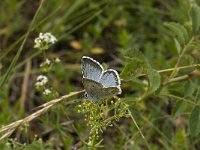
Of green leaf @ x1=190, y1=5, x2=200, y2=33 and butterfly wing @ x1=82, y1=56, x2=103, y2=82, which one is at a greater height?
green leaf @ x1=190, y1=5, x2=200, y2=33

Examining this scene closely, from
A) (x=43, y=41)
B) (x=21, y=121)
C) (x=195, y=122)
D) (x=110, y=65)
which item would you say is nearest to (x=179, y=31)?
(x=195, y=122)

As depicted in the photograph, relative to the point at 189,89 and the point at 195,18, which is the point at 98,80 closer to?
the point at 189,89

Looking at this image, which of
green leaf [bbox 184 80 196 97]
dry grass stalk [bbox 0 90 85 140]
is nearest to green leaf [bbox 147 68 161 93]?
green leaf [bbox 184 80 196 97]

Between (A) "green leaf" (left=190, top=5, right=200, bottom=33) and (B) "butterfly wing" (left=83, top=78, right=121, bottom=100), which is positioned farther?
(A) "green leaf" (left=190, top=5, right=200, bottom=33)

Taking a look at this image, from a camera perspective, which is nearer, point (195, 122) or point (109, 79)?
point (109, 79)

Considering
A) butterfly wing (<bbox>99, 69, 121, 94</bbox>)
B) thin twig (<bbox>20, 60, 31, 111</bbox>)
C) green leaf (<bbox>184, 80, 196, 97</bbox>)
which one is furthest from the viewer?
thin twig (<bbox>20, 60, 31, 111</bbox>)

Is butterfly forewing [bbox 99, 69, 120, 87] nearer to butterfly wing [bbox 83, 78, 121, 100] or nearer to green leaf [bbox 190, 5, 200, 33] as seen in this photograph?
butterfly wing [bbox 83, 78, 121, 100]

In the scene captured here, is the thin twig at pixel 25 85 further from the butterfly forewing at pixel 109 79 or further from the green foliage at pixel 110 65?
the butterfly forewing at pixel 109 79

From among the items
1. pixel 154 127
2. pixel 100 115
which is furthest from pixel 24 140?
pixel 100 115
